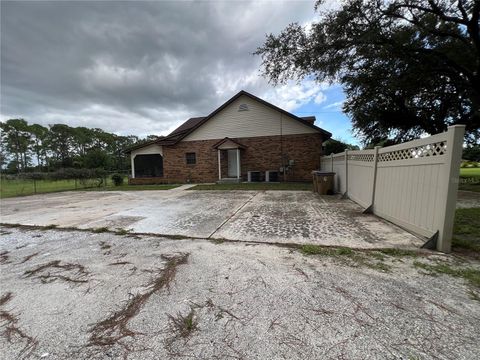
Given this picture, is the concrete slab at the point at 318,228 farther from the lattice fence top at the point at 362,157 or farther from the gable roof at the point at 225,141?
the gable roof at the point at 225,141

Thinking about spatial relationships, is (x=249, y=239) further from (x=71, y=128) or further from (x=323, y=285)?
(x=71, y=128)

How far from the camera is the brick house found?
14875 mm

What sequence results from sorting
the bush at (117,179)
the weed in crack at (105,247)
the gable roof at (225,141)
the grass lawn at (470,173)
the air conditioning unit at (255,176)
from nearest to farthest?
the weed in crack at (105,247) → the gable roof at (225,141) → the air conditioning unit at (255,176) → the bush at (117,179) → the grass lawn at (470,173)

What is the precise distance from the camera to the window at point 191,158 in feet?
54.8

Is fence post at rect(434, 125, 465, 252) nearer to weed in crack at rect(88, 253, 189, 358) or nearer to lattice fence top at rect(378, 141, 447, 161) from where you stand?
lattice fence top at rect(378, 141, 447, 161)

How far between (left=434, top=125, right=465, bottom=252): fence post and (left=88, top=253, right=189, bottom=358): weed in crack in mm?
3666

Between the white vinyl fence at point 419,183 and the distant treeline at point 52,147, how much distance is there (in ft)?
147

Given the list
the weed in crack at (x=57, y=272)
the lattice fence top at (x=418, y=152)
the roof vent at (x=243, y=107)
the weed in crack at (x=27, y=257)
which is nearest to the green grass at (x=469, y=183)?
the lattice fence top at (x=418, y=152)

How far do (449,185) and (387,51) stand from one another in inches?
358

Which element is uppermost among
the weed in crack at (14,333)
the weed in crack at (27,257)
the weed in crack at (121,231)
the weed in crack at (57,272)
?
the weed in crack at (14,333)

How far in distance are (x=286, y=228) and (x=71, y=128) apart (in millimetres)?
70298

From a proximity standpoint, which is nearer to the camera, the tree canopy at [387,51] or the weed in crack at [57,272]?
the weed in crack at [57,272]

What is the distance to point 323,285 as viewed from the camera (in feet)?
7.61

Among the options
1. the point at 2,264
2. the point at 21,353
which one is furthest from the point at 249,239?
the point at 2,264
